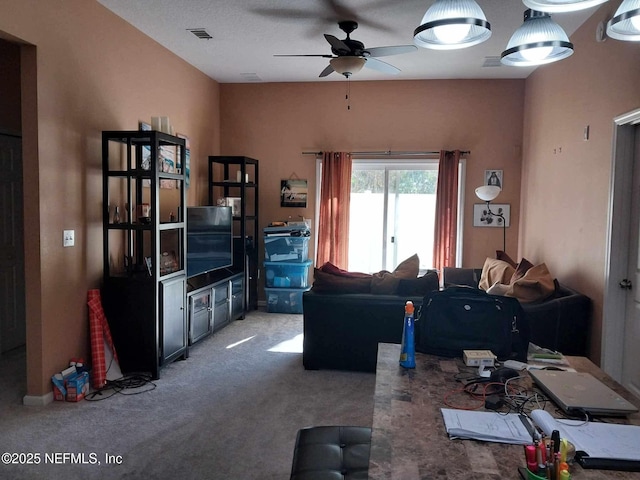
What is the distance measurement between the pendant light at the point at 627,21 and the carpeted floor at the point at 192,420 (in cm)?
244

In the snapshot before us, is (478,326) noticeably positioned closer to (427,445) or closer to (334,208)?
(427,445)

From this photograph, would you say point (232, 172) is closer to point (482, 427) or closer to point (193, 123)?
point (193, 123)

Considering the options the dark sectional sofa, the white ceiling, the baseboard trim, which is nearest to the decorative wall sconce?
the white ceiling

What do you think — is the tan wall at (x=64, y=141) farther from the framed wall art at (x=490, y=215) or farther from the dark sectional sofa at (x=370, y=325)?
the framed wall art at (x=490, y=215)

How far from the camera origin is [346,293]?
3900 mm

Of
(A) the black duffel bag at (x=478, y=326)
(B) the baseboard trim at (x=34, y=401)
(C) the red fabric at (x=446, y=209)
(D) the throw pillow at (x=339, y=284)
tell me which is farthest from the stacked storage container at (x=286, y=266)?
(A) the black duffel bag at (x=478, y=326)

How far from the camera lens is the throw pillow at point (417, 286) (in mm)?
3803

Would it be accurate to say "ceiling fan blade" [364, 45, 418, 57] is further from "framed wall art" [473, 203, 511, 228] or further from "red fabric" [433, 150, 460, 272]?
"framed wall art" [473, 203, 511, 228]

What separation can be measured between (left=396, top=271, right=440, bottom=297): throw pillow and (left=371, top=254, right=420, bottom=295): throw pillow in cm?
5

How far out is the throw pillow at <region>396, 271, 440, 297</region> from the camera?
380 centimetres

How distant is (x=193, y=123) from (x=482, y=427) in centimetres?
516

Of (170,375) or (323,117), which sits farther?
(323,117)

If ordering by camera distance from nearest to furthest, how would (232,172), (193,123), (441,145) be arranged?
(193,123) < (441,145) < (232,172)

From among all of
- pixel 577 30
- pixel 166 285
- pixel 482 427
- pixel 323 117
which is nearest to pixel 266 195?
pixel 323 117
